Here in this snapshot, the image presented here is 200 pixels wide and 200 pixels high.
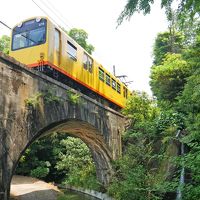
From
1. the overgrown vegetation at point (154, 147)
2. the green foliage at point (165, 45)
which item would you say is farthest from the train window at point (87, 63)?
the green foliage at point (165, 45)

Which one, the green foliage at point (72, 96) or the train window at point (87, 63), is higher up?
the train window at point (87, 63)

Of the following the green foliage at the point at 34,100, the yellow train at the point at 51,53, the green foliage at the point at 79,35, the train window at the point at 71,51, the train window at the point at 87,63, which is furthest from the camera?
the green foliage at the point at 79,35

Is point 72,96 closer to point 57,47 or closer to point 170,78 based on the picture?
point 57,47

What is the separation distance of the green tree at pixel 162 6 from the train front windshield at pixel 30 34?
7.45 m

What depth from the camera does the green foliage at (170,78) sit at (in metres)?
18.6

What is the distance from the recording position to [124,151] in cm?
1688

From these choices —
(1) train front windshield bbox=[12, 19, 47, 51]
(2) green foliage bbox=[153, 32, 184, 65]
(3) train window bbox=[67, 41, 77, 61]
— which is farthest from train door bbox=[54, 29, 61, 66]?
(2) green foliage bbox=[153, 32, 184, 65]

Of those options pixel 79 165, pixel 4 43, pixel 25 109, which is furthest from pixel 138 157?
pixel 4 43

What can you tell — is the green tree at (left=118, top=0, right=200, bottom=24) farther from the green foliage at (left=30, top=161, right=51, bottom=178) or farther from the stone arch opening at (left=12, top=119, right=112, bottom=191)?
the green foliage at (left=30, top=161, right=51, bottom=178)

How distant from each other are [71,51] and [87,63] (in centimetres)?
184

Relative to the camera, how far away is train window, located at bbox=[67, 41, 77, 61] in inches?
509

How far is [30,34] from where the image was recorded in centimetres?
1192

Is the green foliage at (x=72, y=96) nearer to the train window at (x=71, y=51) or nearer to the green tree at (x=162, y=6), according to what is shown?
the train window at (x=71, y=51)

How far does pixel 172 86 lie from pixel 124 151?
17.4ft
